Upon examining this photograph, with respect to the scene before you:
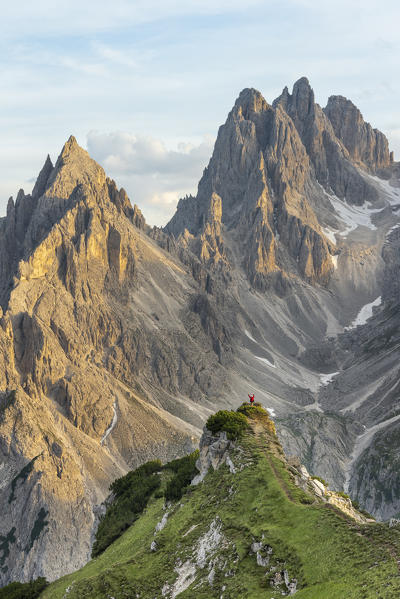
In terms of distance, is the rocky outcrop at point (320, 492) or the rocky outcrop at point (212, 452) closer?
the rocky outcrop at point (320, 492)

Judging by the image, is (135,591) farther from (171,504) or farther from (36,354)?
(36,354)

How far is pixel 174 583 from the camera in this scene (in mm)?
39438

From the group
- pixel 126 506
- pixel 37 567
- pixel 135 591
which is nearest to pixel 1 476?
pixel 37 567

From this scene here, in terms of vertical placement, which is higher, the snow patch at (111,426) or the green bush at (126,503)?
the green bush at (126,503)

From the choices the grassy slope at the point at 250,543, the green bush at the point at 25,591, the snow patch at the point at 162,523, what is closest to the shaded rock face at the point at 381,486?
the green bush at the point at 25,591

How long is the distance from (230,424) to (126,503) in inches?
738

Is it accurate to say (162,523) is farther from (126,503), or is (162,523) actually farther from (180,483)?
(126,503)

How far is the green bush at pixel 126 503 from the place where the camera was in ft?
203

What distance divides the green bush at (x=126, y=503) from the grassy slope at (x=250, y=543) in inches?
240

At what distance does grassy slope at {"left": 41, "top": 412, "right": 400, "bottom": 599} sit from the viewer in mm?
30531

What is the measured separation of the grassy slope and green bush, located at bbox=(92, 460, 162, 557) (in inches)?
240

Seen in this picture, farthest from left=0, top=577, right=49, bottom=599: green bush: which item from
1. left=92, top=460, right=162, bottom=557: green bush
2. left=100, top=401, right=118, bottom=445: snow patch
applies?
left=100, top=401, right=118, bottom=445: snow patch

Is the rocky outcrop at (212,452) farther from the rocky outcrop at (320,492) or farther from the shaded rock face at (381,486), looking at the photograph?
the shaded rock face at (381,486)

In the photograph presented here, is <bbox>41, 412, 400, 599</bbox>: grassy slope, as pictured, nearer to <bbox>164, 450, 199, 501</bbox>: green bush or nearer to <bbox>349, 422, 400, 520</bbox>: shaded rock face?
<bbox>164, 450, 199, 501</bbox>: green bush
